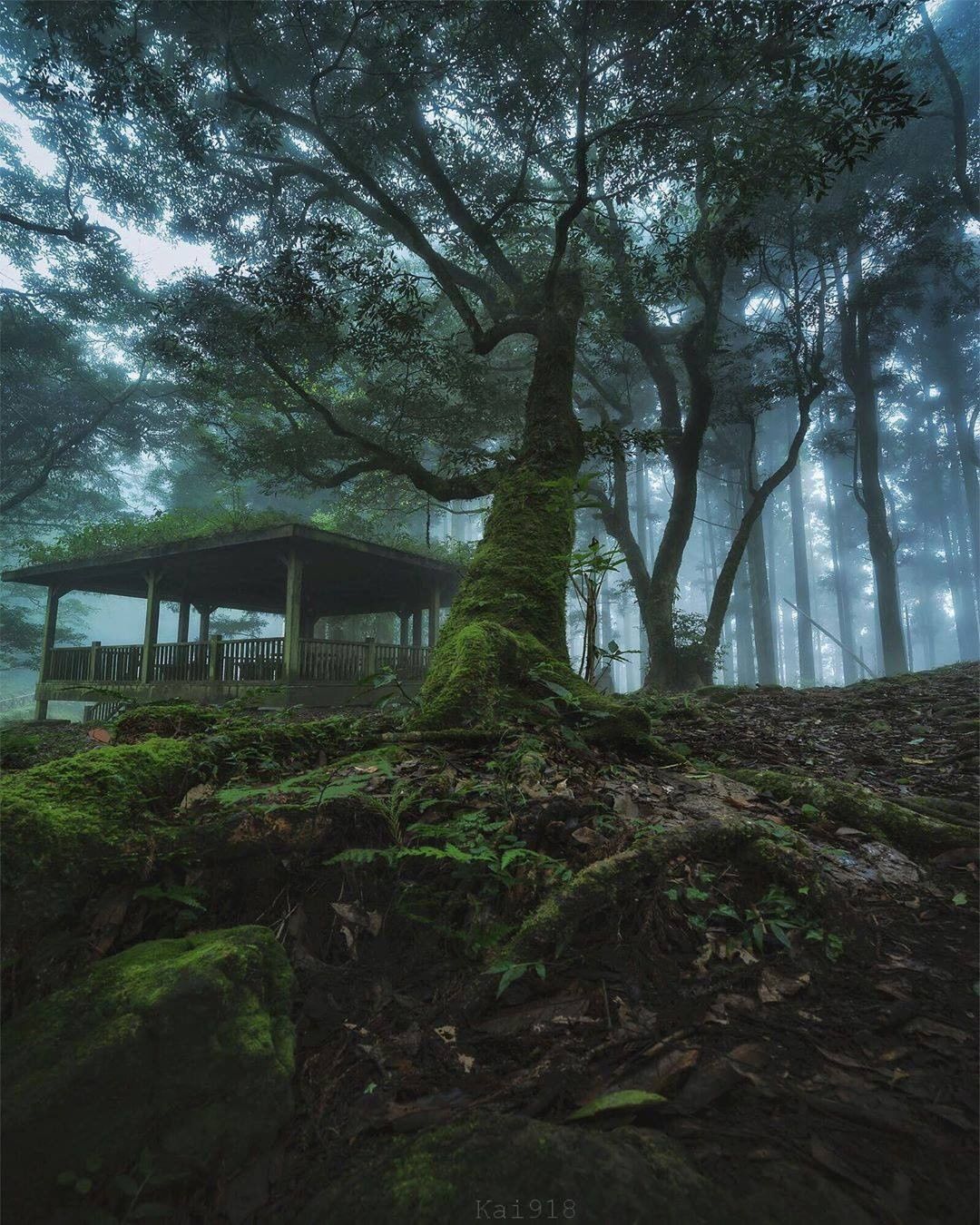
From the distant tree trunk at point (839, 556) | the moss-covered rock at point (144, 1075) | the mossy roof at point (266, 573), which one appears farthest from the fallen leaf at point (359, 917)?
the distant tree trunk at point (839, 556)

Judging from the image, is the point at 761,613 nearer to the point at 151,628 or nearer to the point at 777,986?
the point at 151,628

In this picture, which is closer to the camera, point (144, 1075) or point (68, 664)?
point (144, 1075)

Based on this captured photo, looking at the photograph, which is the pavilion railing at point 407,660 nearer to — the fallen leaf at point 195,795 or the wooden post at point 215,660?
the wooden post at point 215,660

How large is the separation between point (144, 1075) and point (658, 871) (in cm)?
167

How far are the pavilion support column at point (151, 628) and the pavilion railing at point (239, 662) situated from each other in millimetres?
97

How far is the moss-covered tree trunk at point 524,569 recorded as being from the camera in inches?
151

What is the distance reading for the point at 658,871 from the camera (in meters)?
2.12

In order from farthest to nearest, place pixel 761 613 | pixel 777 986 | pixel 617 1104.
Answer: pixel 761 613, pixel 777 986, pixel 617 1104

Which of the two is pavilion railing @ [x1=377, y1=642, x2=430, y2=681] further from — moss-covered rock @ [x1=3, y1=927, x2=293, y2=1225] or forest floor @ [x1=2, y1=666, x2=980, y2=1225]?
moss-covered rock @ [x1=3, y1=927, x2=293, y2=1225]

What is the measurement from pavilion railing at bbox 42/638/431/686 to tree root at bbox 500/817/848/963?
1095 centimetres

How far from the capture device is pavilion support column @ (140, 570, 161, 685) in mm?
14617

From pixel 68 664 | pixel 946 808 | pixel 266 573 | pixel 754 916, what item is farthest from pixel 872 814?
pixel 68 664

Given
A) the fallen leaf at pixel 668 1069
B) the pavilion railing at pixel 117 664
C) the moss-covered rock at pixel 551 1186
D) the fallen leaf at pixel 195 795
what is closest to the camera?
the moss-covered rock at pixel 551 1186

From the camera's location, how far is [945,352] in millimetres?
29203
